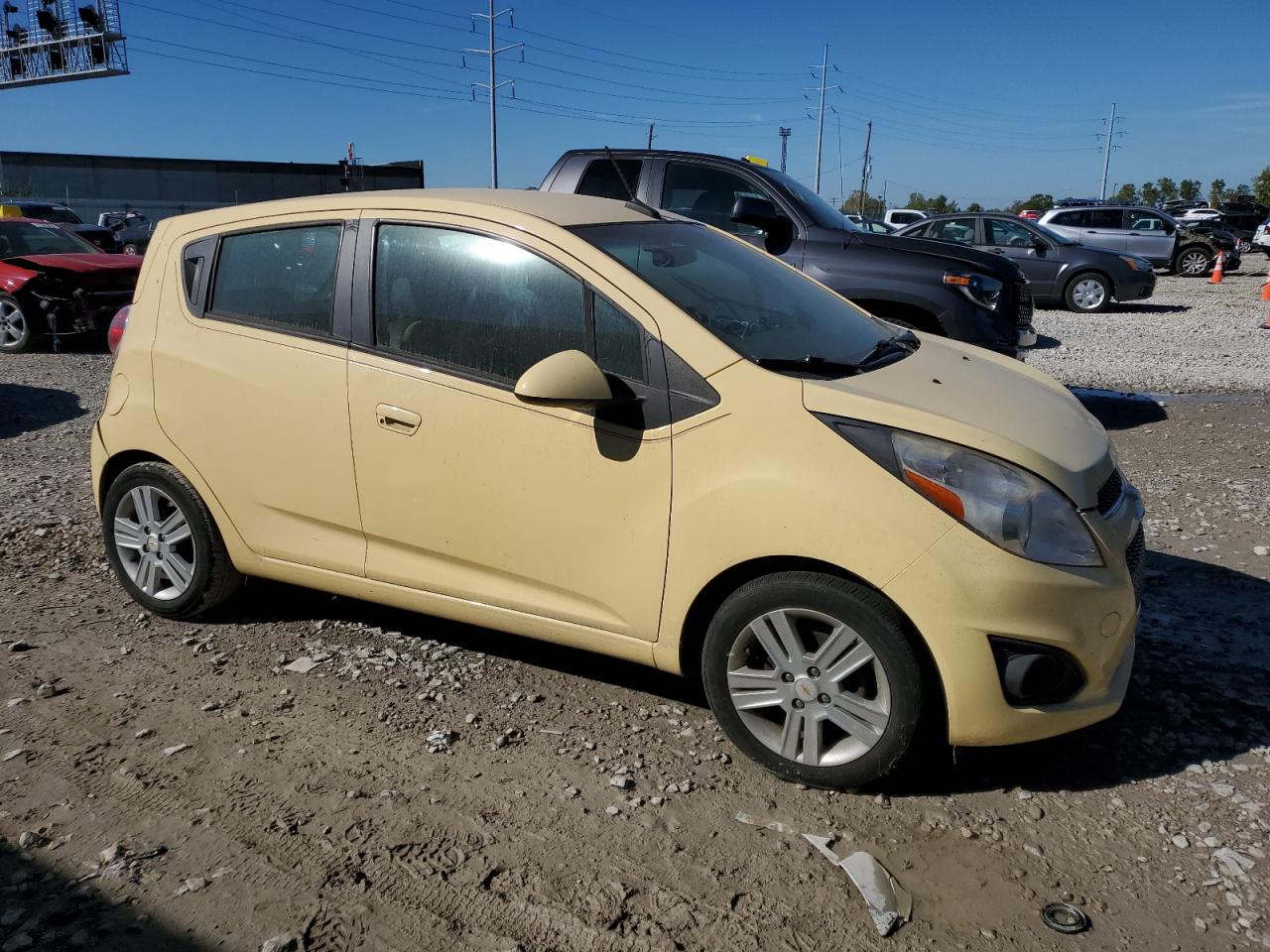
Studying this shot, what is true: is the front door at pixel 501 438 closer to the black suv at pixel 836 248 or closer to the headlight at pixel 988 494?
the headlight at pixel 988 494

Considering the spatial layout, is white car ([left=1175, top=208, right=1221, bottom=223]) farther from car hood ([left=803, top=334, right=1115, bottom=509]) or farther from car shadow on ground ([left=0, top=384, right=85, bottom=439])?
car hood ([left=803, top=334, right=1115, bottom=509])

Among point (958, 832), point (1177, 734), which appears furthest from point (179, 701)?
point (1177, 734)

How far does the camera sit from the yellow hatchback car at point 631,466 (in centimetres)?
289

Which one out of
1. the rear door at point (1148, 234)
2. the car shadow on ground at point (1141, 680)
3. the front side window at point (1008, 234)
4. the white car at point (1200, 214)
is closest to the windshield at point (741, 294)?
the car shadow on ground at point (1141, 680)

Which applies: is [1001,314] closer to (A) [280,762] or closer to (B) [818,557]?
(B) [818,557]

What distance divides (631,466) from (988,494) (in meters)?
1.05

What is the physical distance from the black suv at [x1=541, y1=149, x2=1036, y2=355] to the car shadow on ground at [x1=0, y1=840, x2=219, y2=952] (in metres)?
5.92

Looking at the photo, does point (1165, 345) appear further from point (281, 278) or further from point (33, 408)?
point (33, 408)

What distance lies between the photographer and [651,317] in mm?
3240

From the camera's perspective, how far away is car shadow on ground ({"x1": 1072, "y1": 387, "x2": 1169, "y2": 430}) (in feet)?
27.1

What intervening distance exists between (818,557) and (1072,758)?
46.6 inches

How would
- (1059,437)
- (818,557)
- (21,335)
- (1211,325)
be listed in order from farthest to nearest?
(1211,325), (21,335), (1059,437), (818,557)

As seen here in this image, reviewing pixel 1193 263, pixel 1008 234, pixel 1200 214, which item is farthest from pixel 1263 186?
pixel 1008 234

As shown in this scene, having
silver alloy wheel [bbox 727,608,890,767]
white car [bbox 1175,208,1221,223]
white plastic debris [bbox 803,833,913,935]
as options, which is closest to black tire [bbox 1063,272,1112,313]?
silver alloy wheel [bbox 727,608,890,767]
